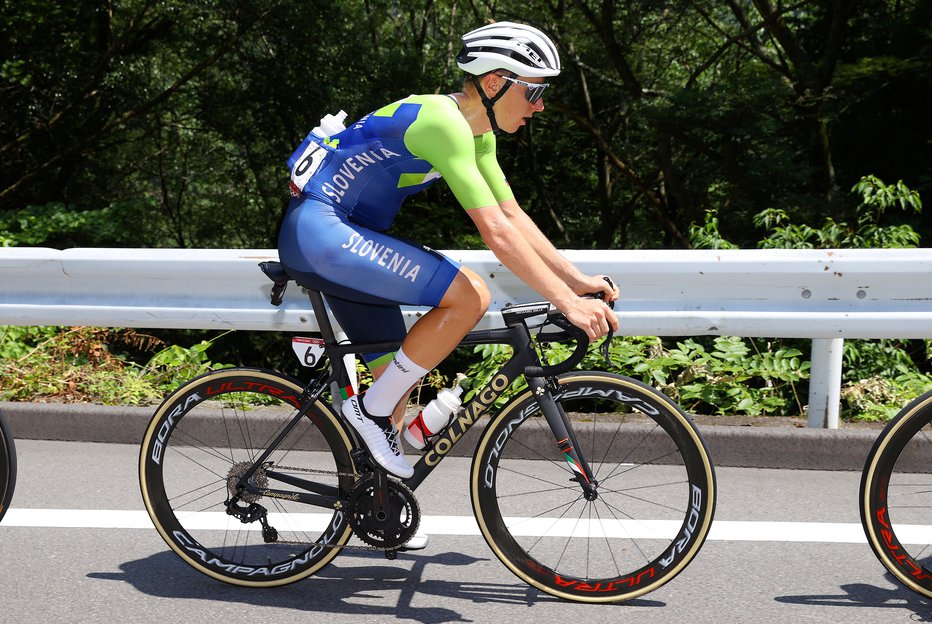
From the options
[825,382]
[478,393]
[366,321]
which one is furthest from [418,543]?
[825,382]

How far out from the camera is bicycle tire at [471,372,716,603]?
138 inches

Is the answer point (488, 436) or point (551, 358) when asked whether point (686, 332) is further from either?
point (488, 436)

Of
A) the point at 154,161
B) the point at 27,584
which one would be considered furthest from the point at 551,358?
the point at 154,161

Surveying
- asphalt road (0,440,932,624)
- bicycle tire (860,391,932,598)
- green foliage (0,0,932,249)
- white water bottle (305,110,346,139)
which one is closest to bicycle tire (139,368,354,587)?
asphalt road (0,440,932,624)

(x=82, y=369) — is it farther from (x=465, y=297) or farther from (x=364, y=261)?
(x=465, y=297)

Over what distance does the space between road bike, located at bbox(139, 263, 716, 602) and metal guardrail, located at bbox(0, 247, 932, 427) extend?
111 centimetres

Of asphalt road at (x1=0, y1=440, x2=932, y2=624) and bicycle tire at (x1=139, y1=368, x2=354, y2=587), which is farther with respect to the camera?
bicycle tire at (x1=139, y1=368, x2=354, y2=587)

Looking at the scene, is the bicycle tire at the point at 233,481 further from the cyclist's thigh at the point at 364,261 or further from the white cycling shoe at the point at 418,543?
the cyclist's thigh at the point at 364,261

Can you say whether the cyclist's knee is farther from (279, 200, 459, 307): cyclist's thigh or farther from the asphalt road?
the asphalt road

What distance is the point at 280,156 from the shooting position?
1983cm

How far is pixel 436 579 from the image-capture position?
3.86 metres

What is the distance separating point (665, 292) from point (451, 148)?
2.16 meters

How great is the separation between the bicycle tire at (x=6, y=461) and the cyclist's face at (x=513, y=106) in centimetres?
211

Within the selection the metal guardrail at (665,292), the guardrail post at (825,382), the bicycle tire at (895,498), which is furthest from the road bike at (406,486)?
the guardrail post at (825,382)
